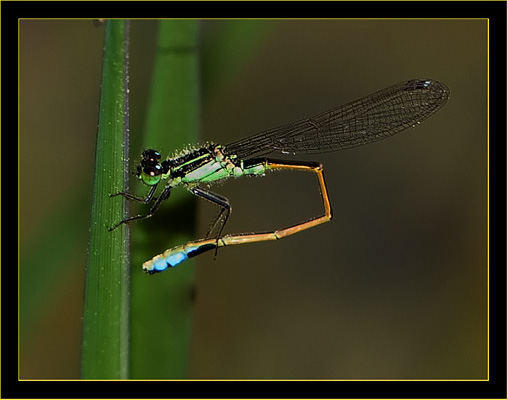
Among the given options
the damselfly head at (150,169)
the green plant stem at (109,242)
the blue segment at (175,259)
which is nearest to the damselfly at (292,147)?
the damselfly head at (150,169)

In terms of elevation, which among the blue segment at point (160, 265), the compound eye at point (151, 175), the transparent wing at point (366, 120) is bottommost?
the blue segment at point (160, 265)

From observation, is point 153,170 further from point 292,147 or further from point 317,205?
point 317,205

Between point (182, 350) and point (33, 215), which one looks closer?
point (182, 350)

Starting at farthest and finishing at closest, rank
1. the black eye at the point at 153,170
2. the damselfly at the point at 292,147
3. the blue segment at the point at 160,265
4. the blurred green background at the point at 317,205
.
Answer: the blurred green background at the point at 317,205, the damselfly at the point at 292,147, the black eye at the point at 153,170, the blue segment at the point at 160,265

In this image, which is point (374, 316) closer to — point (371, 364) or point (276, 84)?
point (371, 364)

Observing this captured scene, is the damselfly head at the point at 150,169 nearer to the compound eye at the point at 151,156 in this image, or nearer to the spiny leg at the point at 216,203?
the compound eye at the point at 151,156

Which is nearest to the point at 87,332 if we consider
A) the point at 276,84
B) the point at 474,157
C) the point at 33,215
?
the point at 33,215
